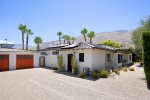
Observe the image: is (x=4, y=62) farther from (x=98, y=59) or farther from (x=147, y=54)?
(x=147, y=54)

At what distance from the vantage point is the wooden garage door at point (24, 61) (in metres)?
22.8

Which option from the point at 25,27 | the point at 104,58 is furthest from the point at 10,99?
the point at 25,27

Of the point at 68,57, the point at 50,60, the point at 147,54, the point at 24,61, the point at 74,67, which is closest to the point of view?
the point at 147,54

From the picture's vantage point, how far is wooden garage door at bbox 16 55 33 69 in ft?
74.8

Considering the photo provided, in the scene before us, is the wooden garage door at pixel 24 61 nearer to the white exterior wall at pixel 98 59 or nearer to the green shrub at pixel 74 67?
the green shrub at pixel 74 67

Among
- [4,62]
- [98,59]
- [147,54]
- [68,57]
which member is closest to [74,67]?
[68,57]

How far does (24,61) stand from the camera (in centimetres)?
2359

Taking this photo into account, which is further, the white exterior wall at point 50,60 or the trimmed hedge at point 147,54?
the white exterior wall at point 50,60

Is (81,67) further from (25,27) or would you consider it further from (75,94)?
(25,27)

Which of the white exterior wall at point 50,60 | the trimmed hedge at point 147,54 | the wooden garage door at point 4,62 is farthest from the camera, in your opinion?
the white exterior wall at point 50,60

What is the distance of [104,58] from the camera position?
1827cm

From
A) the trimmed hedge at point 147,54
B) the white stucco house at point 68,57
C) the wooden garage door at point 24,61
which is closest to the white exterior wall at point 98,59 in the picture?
the white stucco house at point 68,57

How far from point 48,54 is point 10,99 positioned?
16.9 m

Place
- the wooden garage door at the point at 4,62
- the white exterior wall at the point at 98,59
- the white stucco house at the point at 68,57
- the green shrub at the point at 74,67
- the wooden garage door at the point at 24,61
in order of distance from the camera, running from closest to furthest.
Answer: the white exterior wall at the point at 98,59 → the white stucco house at the point at 68,57 → the green shrub at the point at 74,67 → the wooden garage door at the point at 4,62 → the wooden garage door at the point at 24,61
